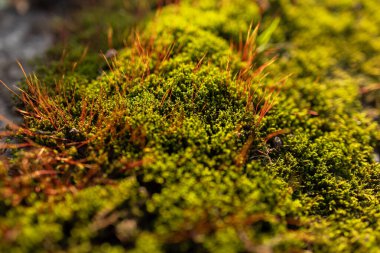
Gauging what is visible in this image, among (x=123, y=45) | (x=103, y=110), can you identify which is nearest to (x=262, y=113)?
(x=103, y=110)

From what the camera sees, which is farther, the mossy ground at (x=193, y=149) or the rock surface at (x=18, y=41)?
the rock surface at (x=18, y=41)

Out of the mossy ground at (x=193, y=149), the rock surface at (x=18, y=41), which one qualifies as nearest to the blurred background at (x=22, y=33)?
the rock surface at (x=18, y=41)

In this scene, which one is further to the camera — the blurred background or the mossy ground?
the blurred background

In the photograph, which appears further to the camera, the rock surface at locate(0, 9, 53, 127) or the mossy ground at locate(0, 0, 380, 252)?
the rock surface at locate(0, 9, 53, 127)

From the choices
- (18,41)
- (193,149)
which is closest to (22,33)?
(18,41)

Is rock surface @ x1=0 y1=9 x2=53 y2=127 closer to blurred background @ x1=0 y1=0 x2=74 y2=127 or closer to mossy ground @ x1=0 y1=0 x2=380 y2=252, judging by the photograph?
Answer: blurred background @ x1=0 y1=0 x2=74 y2=127

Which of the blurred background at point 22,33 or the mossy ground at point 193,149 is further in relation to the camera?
the blurred background at point 22,33

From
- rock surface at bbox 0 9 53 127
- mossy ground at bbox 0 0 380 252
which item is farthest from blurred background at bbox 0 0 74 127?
mossy ground at bbox 0 0 380 252

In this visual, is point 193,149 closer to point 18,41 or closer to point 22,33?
point 18,41

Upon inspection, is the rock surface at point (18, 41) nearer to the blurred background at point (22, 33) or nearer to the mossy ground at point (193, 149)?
the blurred background at point (22, 33)
